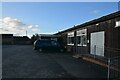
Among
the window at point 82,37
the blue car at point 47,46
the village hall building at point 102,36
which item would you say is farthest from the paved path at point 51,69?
the blue car at point 47,46

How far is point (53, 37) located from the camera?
40719 millimetres

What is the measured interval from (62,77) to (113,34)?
267 inches

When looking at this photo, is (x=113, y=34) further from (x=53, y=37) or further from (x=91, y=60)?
(x=53, y=37)

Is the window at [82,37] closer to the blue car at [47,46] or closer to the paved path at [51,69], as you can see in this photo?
the blue car at [47,46]

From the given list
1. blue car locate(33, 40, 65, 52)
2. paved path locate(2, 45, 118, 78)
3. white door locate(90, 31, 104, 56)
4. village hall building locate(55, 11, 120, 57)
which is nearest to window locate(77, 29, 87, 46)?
village hall building locate(55, 11, 120, 57)

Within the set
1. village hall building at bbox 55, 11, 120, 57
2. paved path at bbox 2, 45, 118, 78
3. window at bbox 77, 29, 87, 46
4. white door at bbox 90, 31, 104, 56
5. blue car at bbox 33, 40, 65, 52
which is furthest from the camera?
blue car at bbox 33, 40, 65, 52

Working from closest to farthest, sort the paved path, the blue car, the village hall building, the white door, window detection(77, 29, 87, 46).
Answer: the paved path, the village hall building, the white door, window detection(77, 29, 87, 46), the blue car

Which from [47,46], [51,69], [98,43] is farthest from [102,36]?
[47,46]

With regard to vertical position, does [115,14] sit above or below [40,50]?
above

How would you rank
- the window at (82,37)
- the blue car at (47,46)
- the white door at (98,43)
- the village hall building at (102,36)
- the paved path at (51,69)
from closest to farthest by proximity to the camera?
1. the paved path at (51,69)
2. the village hall building at (102,36)
3. the white door at (98,43)
4. the window at (82,37)
5. the blue car at (47,46)

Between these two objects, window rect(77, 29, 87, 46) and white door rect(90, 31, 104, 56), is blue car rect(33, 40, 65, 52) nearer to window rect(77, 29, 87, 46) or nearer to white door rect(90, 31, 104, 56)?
window rect(77, 29, 87, 46)

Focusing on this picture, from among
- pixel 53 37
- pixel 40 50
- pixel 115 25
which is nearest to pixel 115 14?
pixel 115 25

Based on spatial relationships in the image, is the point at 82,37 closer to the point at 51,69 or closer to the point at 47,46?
the point at 47,46

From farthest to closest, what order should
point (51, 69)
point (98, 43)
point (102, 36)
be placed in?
point (98, 43), point (102, 36), point (51, 69)
